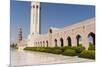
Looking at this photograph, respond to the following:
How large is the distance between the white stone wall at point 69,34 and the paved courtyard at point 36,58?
6.3 inches

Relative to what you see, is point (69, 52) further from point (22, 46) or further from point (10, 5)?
point (10, 5)

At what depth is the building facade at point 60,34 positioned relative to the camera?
338cm

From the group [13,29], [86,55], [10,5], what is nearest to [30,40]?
[13,29]

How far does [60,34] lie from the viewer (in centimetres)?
360

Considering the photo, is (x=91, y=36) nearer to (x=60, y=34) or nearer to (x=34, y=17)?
(x=60, y=34)

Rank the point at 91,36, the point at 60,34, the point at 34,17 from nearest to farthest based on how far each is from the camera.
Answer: the point at 34,17 < the point at 60,34 < the point at 91,36

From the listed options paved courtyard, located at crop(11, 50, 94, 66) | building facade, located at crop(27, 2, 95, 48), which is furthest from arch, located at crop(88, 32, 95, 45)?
paved courtyard, located at crop(11, 50, 94, 66)

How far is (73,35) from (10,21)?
1066 mm

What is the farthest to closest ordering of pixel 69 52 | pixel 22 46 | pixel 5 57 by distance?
pixel 69 52 → pixel 22 46 → pixel 5 57

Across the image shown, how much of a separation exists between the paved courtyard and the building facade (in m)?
0.14

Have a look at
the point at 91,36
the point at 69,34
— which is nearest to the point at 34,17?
the point at 69,34

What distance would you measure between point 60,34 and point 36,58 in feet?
1.77

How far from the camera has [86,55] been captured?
370 cm

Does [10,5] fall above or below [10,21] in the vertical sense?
above
